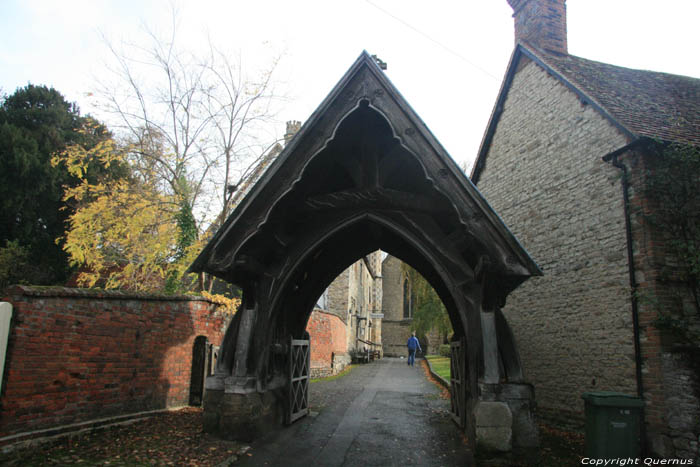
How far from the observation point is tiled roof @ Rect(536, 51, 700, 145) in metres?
8.89

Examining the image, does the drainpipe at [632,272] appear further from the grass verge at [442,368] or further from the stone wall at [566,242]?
the grass verge at [442,368]

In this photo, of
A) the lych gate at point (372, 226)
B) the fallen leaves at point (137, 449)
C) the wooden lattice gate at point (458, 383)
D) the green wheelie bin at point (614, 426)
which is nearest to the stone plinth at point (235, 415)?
the lych gate at point (372, 226)

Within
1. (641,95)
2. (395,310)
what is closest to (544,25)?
(641,95)

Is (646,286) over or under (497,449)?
over

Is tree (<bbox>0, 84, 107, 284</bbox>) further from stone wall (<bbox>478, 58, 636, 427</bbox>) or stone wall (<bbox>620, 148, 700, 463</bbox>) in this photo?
stone wall (<bbox>620, 148, 700, 463</bbox>)

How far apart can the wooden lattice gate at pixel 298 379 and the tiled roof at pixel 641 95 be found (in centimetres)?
727

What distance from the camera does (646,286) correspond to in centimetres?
808

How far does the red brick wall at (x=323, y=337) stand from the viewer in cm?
1828

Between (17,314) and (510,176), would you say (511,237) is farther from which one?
(510,176)

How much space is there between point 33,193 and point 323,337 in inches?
644

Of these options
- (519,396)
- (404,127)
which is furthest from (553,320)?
(404,127)

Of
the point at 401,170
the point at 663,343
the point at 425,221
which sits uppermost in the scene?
the point at 401,170

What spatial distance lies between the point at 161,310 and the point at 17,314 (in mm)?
2794

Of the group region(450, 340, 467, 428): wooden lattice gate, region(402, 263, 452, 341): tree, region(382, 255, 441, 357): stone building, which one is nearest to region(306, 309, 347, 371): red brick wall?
region(402, 263, 452, 341): tree
